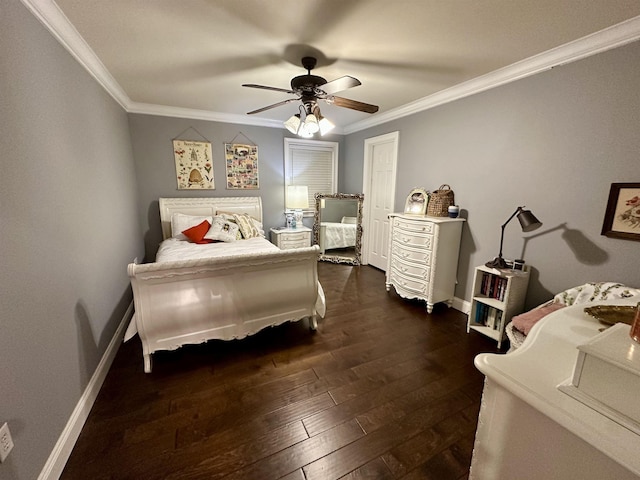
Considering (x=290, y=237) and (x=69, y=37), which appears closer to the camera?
(x=69, y=37)

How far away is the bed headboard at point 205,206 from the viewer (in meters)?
Result: 3.80

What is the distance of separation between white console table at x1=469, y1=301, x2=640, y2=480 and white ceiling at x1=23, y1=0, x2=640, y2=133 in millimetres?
1849

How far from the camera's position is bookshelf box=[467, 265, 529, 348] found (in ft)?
7.47

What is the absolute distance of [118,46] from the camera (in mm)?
2014

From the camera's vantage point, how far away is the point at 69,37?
1757 mm

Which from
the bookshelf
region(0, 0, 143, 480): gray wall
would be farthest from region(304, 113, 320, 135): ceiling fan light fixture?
the bookshelf

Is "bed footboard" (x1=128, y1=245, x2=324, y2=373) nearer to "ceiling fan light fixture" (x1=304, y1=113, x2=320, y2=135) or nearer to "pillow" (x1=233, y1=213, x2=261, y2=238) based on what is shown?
"ceiling fan light fixture" (x1=304, y1=113, x2=320, y2=135)

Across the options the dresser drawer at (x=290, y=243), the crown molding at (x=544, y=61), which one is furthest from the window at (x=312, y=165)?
the crown molding at (x=544, y=61)

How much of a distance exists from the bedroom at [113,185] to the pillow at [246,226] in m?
1.27

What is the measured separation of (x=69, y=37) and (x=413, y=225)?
126 inches

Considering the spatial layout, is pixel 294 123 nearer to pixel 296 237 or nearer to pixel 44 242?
pixel 44 242

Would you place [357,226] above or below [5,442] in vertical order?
above

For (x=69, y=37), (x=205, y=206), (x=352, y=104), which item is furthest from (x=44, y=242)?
(x=205, y=206)

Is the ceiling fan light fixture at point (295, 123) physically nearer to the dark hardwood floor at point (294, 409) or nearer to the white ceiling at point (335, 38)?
the white ceiling at point (335, 38)
